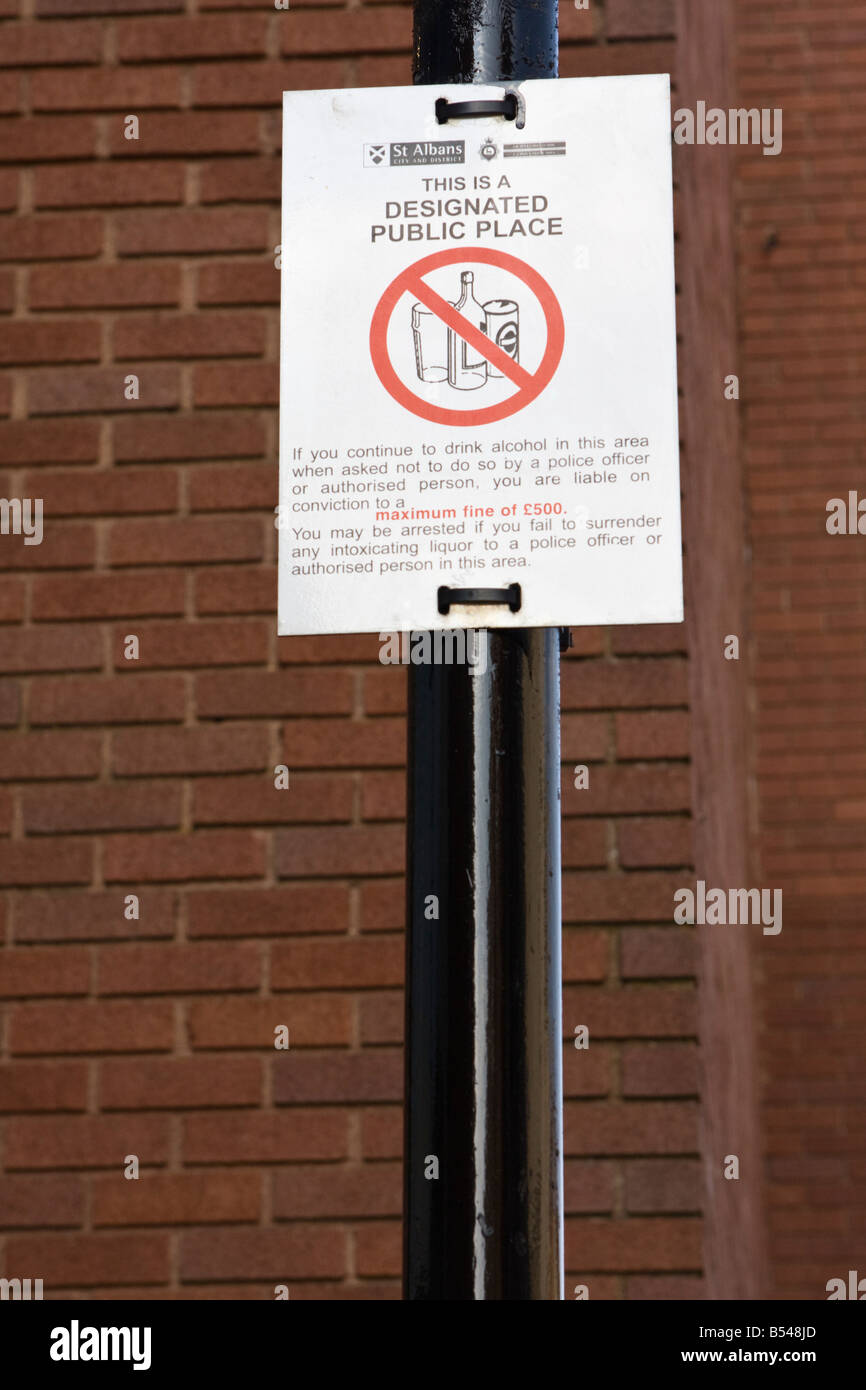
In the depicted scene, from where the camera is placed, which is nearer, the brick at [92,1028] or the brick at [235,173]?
the brick at [92,1028]

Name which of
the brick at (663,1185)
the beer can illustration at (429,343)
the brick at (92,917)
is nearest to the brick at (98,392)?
the brick at (92,917)

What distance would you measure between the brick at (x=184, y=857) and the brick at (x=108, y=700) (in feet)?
0.88

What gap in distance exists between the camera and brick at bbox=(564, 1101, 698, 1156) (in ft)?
11.6

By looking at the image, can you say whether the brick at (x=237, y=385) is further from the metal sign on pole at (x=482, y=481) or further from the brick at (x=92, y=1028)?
the metal sign on pole at (x=482, y=481)

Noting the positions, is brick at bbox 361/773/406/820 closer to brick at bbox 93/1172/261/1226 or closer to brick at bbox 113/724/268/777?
brick at bbox 113/724/268/777

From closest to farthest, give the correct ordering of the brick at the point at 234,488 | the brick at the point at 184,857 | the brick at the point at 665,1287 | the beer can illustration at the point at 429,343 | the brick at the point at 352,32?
1. the beer can illustration at the point at 429,343
2. the brick at the point at 665,1287
3. the brick at the point at 184,857
4. the brick at the point at 234,488
5. the brick at the point at 352,32

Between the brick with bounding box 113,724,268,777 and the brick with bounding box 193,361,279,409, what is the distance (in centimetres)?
74

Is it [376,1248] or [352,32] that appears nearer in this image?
[376,1248]

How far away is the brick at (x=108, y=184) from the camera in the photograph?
12.8 feet

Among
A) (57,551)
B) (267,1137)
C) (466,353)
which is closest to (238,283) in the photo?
(57,551)

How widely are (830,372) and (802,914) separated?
2036 mm

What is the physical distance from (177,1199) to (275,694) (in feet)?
3.56

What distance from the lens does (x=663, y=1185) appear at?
138 inches

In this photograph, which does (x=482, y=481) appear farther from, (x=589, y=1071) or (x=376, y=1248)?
(x=376, y=1248)
